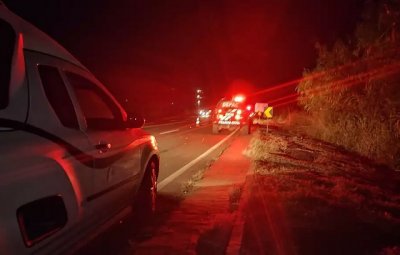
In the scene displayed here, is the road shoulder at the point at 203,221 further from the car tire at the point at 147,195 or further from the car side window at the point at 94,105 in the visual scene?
the car side window at the point at 94,105

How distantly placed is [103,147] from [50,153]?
113cm

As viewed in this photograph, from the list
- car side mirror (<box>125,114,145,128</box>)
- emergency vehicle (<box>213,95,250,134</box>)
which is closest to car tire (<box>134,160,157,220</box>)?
car side mirror (<box>125,114,145,128</box>)

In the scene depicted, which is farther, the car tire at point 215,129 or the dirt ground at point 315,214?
the car tire at point 215,129

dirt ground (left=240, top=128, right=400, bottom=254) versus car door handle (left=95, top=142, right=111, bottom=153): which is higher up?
car door handle (left=95, top=142, right=111, bottom=153)

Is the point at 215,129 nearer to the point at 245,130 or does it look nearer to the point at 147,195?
the point at 245,130

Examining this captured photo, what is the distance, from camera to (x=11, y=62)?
11.6 feet

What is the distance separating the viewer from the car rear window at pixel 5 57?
135 inches

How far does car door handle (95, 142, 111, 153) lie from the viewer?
4.68 metres

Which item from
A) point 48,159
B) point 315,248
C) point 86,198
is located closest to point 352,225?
point 315,248

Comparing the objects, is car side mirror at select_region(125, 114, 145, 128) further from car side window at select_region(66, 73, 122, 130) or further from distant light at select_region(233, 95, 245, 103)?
distant light at select_region(233, 95, 245, 103)

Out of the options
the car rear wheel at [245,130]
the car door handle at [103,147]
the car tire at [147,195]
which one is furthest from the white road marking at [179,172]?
the car rear wheel at [245,130]

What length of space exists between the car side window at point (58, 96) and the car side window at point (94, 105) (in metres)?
0.24

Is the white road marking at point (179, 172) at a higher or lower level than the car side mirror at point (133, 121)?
lower

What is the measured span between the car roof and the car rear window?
8 centimetres
